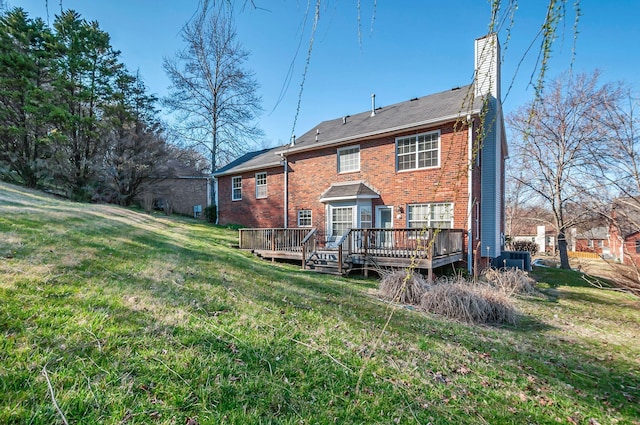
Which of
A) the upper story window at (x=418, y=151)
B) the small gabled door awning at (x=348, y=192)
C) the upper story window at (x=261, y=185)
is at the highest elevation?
the upper story window at (x=418, y=151)

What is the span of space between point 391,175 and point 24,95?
63.3ft

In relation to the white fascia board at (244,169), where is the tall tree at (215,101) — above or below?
above

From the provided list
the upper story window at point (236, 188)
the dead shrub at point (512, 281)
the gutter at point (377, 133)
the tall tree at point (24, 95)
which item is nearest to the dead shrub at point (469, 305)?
the dead shrub at point (512, 281)

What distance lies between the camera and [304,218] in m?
15.1

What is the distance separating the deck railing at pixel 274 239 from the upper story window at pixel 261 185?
470cm

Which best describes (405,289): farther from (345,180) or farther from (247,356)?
(345,180)

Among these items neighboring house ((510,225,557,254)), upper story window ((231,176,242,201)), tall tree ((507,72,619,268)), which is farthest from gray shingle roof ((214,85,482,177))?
neighboring house ((510,225,557,254))

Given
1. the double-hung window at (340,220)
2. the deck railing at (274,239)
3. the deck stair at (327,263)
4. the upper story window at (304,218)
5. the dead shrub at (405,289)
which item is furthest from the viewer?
the upper story window at (304,218)

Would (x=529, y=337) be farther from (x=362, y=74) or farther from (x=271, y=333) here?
(x=362, y=74)

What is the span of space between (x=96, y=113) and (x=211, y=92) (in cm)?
816

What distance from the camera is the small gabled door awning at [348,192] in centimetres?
1255

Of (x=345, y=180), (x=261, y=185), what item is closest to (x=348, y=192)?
(x=345, y=180)

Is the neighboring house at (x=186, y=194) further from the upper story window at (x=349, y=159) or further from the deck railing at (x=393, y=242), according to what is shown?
the deck railing at (x=393, y=242)

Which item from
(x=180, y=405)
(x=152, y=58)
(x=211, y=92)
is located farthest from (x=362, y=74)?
(x=211, y=92)
